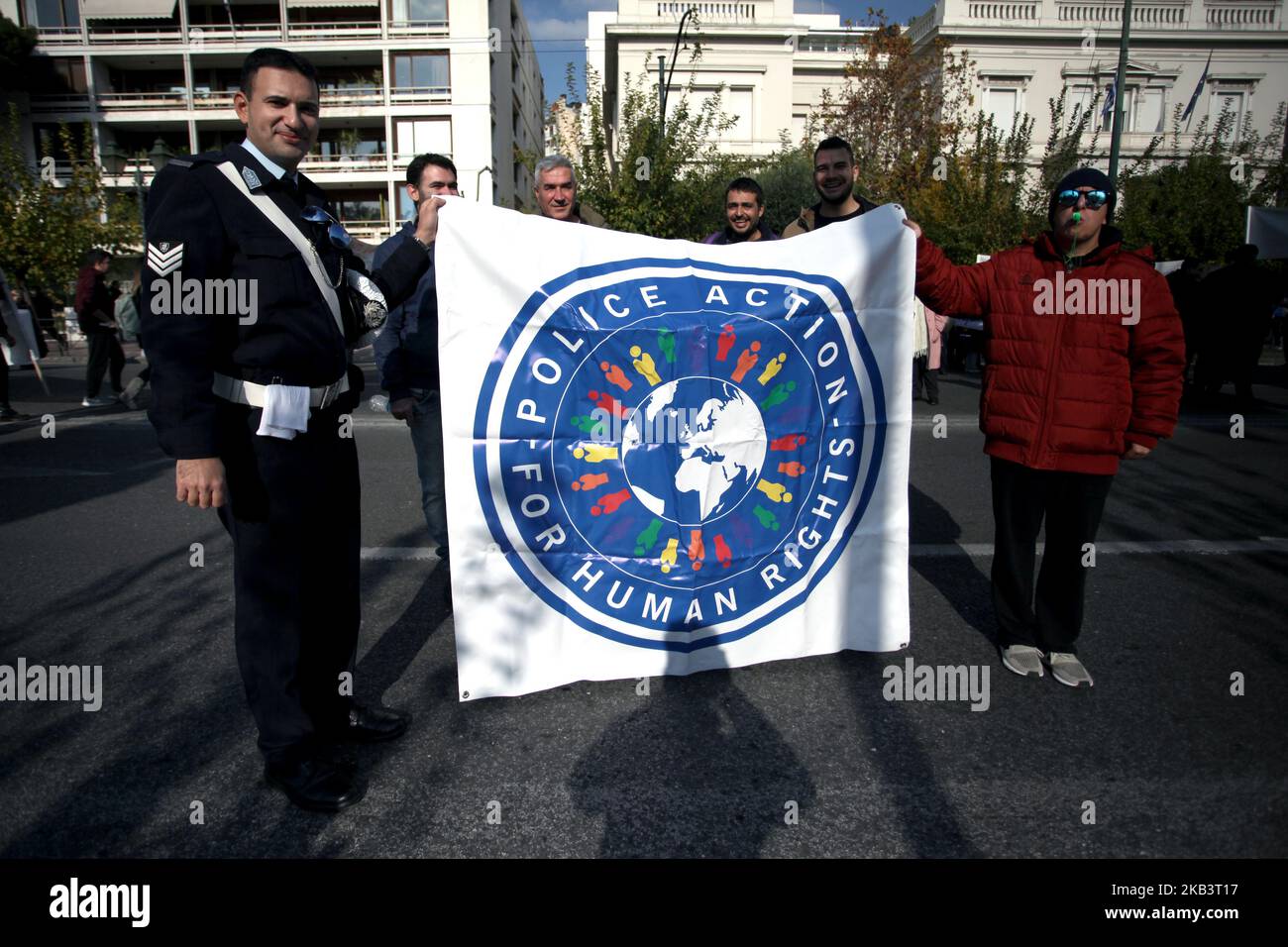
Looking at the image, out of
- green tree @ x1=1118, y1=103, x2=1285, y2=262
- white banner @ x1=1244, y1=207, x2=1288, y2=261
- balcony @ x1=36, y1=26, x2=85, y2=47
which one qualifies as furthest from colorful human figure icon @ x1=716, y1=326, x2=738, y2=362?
balcony @ x1=36, y1=26, x2=85, y2=47

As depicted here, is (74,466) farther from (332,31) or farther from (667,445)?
(332,31)

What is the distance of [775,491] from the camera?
3.46 meters

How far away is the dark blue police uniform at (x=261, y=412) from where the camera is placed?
2357mm

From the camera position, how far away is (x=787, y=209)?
33625 mm

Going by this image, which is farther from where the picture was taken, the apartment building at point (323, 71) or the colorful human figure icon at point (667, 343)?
the apartment building at point (323, 71)

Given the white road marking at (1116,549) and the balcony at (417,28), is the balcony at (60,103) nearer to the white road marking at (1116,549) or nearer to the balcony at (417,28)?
the balcony at (417,28)

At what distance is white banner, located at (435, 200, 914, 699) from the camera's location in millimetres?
3166

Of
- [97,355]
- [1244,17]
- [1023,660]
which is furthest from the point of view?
[1244,17]

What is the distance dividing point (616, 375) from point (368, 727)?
1.56 metres

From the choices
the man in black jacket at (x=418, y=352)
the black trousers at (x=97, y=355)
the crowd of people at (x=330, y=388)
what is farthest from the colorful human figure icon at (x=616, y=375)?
the black trousers at (x=97, y=355)

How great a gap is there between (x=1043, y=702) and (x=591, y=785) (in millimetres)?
1802

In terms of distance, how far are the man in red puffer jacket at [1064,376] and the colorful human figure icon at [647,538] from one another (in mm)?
1480

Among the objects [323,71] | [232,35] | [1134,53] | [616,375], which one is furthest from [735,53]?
[616,375]
